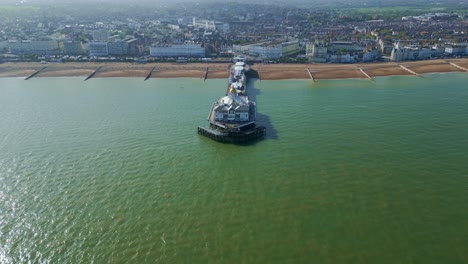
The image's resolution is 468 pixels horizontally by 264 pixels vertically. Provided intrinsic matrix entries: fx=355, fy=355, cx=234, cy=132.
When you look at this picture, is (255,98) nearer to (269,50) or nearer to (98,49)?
(269,50)

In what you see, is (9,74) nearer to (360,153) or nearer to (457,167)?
(360,153)

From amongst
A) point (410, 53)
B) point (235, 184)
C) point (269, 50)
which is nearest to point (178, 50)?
point (269, 50)

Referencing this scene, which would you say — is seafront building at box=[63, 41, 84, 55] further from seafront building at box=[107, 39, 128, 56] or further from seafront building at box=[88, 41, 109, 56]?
seafront building at box=[107, 39, 128, 56]

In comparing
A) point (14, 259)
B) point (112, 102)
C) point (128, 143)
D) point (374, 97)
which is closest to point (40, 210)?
point (14, 259)

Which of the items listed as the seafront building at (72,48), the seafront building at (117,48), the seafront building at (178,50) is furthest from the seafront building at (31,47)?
the seafront building at (178,50)

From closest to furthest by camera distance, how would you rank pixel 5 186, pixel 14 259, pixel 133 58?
pixel 14 259, pixel 5 186, pixel 133 58

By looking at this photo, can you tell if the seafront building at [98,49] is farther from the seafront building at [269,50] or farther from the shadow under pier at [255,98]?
the shadow under pier at [255,98]

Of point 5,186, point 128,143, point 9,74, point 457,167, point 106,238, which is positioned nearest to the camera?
point 106,238
